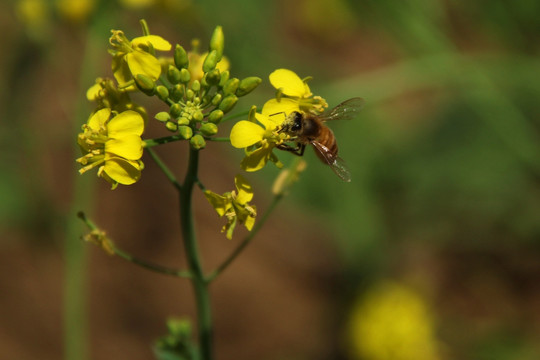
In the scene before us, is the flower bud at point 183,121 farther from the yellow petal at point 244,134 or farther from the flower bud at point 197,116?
the yellow petal at point 244,134

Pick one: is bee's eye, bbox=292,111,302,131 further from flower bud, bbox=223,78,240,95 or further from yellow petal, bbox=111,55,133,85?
yellow petal, bbox=111,55,133,85

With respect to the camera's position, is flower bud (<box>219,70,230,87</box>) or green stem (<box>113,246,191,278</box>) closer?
flower bud (<box>219,70,230,87</box>)

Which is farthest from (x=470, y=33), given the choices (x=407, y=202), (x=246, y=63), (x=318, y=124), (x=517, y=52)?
(x=318, y=124)

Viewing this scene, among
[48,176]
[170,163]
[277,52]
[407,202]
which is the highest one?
[277,52]

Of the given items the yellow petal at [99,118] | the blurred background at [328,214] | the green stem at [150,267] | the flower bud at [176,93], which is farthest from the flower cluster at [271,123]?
the blurred background at [328,214]

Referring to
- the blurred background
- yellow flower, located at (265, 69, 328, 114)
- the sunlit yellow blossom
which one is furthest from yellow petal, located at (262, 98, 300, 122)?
the sunlit yellow blossom

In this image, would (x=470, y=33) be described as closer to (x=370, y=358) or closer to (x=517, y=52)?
(x=517, y=52)

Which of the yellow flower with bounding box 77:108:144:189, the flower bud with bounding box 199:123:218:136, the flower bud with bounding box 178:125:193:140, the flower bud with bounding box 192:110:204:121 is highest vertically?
the flower bud with bounding box 192:110:204:121
